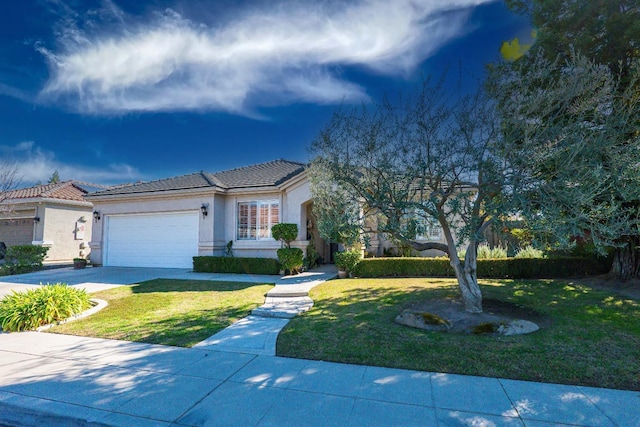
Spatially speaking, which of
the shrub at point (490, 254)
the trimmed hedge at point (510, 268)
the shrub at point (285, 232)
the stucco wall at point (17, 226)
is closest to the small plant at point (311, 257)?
the shrub at point (285, 232)

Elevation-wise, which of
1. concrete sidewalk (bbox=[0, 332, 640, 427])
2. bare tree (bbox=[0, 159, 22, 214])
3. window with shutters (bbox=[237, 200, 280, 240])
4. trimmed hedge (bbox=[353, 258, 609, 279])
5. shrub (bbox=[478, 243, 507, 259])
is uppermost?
bare tree (bbox=[0, 159, 22, 214])

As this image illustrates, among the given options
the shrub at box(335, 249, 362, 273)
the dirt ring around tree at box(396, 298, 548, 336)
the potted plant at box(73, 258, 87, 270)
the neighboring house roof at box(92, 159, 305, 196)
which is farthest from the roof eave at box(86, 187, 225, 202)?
the dirt ring around tree at box(396, 298, 548, 336)

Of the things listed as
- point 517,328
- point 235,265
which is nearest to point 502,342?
point 517,328

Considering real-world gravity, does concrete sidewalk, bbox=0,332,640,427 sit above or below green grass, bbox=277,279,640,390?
below

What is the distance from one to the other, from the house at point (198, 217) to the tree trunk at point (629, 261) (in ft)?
34.7

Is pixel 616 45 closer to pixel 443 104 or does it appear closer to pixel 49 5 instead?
pixel 443 104

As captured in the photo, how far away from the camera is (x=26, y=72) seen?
11320 millimetres

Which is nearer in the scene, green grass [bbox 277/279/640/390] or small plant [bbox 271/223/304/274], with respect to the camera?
green grass [bbox 277/279/640/390]

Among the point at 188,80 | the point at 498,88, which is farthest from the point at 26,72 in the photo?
the point at 498,88

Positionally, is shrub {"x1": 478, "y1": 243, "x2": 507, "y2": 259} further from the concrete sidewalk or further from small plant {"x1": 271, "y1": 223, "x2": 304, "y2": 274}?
the concrete sidewalk

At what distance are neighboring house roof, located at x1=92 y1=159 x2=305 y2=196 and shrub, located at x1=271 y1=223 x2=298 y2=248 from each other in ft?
7.03

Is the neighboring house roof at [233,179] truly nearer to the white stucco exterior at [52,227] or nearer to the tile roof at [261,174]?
the tile roof at [261,174]

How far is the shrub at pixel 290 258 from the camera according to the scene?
1262 cm

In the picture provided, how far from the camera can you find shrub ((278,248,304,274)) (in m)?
12.6
